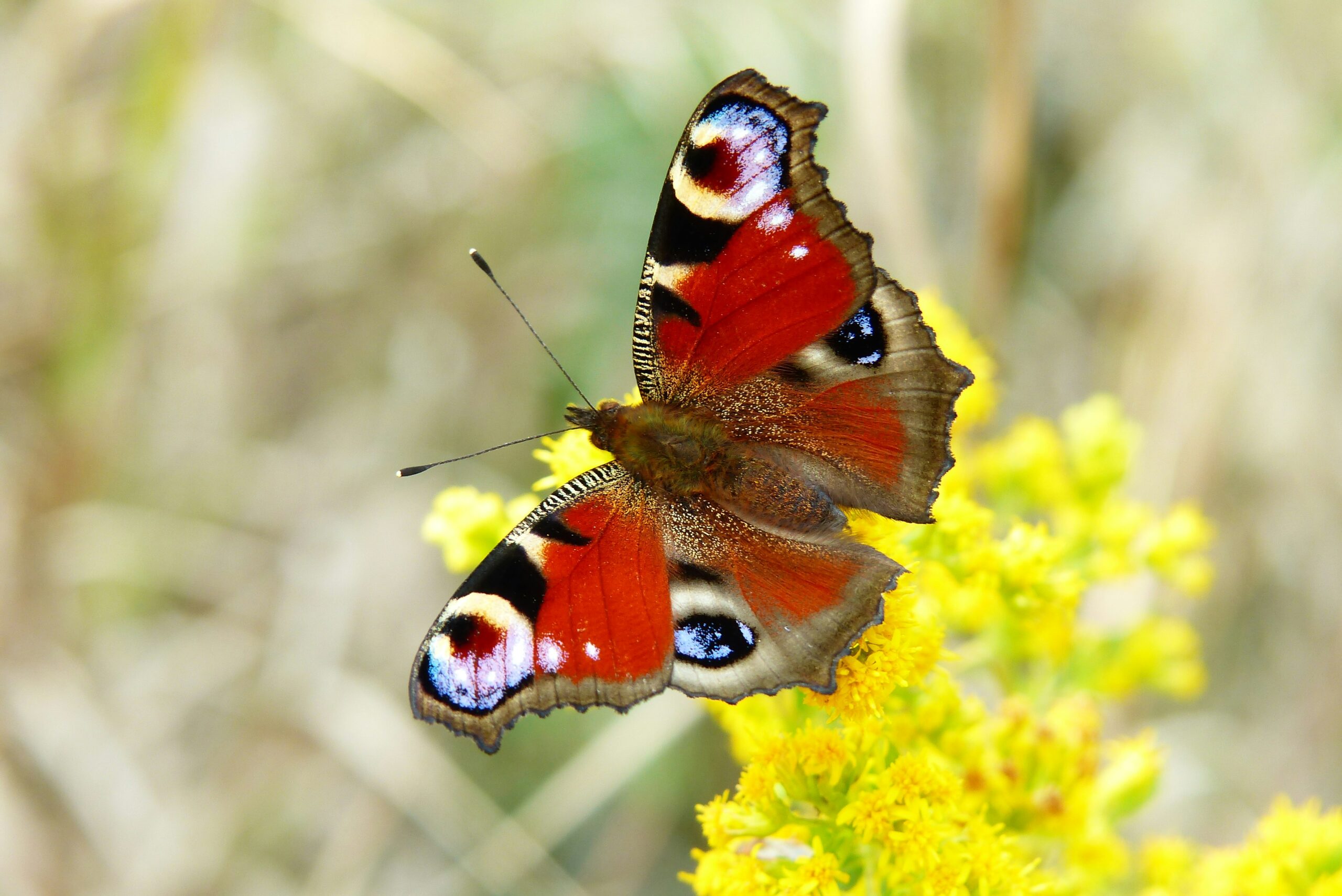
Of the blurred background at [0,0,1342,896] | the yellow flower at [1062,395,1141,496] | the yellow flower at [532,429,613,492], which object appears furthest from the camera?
the blurred background at [0,0,1342,896]

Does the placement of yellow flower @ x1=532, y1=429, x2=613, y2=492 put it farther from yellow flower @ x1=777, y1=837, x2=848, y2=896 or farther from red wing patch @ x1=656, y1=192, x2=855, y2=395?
yellow flower @ x1=777, y1=837, x2=848, y2=896

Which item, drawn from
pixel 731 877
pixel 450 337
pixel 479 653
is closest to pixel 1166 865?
pixel 731 877

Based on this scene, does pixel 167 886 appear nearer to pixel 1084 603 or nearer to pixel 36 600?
pixel 36 600

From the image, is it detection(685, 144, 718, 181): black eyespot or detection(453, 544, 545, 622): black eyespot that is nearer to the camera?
detection(453, 544, 545, 622): black eyespot

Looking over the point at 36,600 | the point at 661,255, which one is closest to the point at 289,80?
the point at 36,600

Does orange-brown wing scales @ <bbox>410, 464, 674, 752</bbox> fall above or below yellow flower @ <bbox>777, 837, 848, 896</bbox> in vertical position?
above

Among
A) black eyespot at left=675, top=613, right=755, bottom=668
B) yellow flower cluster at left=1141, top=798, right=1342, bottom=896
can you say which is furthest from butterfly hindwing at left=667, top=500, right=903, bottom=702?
yellow flower cluster at left=1141, top=798, right=1342, bottom=896
